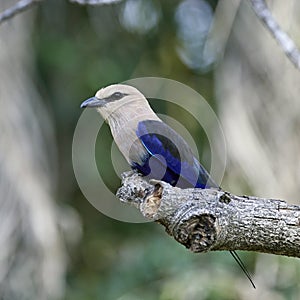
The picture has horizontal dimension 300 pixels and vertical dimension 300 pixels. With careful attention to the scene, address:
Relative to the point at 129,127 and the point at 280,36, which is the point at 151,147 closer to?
the point at 129,127

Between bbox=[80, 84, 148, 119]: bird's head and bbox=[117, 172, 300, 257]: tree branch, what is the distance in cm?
87

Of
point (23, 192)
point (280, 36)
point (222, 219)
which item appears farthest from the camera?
point (23, 192)

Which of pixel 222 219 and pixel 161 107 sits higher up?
pixel 222 219

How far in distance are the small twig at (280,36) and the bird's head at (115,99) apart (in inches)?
23.1

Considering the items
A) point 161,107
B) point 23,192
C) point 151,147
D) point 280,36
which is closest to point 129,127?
point 151,147

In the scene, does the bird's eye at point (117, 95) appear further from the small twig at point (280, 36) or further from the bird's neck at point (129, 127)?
the small twig at point (280, 36)

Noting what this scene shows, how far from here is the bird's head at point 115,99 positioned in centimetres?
327

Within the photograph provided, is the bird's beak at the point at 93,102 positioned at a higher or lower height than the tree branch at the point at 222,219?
lower

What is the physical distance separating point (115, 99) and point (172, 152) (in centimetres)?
37

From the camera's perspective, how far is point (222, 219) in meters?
2.31

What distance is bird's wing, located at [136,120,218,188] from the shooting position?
307 cm

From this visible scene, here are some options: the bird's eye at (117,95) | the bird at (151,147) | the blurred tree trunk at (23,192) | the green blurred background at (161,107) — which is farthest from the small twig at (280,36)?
the blurred tree trunk at (23,192)

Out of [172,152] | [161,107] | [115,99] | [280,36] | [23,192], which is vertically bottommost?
[161,107]

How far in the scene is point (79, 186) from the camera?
5.93m
